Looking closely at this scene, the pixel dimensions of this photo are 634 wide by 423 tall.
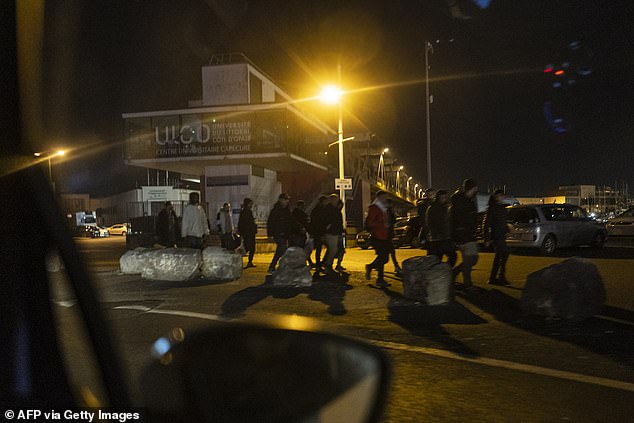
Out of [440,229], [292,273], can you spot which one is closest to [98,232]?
[292,273]

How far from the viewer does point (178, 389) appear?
1.57 meters

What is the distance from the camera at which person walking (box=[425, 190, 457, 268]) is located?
9148 millimetres

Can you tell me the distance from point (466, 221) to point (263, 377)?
757 centimetres

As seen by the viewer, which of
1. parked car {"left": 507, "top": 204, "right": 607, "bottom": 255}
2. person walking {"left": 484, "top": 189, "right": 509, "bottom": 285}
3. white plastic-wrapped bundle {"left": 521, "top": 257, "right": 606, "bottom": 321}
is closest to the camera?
white plastic-wrapped bundle {"left": 521, "top": 257, "right": 606, "bottom": 321}

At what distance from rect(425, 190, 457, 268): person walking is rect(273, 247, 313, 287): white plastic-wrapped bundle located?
241 cm

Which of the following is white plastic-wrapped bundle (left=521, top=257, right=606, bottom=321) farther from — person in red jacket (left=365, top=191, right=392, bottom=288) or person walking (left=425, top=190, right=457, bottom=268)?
person in red jacket (left=365, top=191, right=392, bottom=288)

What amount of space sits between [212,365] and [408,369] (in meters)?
3.59

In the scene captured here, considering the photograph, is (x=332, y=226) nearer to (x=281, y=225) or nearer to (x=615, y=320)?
(x=281, y=225)

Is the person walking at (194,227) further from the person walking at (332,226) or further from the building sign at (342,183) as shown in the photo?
the building sign at (342,183)

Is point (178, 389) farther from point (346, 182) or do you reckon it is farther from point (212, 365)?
point (346, 182)

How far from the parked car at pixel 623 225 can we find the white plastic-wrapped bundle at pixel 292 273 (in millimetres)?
17353

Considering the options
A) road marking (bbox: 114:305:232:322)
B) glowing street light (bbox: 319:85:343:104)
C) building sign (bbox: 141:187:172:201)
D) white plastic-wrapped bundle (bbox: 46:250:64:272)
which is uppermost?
glowing street light (bbox: 319:85:343:104)

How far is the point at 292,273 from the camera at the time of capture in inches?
399

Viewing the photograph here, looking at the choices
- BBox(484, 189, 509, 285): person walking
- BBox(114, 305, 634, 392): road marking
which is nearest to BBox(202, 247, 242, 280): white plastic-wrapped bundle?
BBox(484, 189, 509, 285): person walking
